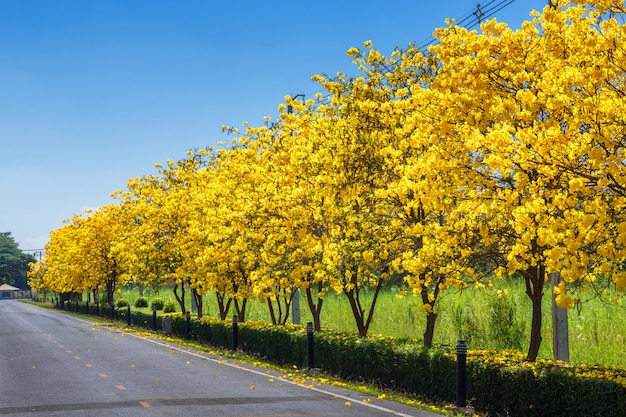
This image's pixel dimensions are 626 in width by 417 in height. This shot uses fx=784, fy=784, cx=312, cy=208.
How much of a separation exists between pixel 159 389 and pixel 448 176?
7406 millimetres

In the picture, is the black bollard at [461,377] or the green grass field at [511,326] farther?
the green grass field at [511,326]

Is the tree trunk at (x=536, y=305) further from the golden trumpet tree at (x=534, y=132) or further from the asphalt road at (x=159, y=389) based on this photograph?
the asphalt road at (x=159, y=389)

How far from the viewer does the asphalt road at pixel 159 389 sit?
1295 cm

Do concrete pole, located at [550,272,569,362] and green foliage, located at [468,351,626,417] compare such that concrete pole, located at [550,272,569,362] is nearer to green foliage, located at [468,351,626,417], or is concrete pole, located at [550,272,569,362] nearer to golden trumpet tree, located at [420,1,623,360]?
golden trumpet tree, located at [420,1,623,360]

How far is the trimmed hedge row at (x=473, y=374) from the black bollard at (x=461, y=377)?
0.23m

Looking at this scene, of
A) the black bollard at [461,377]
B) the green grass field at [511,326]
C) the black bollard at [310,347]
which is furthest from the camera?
the green grass field at [511,326]

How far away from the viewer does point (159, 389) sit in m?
15.7

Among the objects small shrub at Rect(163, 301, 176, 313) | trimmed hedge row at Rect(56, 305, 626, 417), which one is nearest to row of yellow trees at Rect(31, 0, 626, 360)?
trimmed hedge row at Rect(56, 305, 626, 417)

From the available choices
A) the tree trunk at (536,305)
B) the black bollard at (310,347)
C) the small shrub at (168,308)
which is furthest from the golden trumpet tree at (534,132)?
the small shrub at (168,308)

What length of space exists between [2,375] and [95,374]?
2.37 meters

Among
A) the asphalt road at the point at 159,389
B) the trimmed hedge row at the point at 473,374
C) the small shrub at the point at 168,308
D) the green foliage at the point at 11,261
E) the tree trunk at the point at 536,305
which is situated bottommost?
the asphalt road at the point at 159,389

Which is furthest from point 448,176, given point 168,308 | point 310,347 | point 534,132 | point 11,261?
point 11,261

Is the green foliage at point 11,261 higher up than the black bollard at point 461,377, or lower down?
higher up

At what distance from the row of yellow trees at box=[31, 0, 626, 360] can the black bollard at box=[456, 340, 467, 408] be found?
1327 mm
